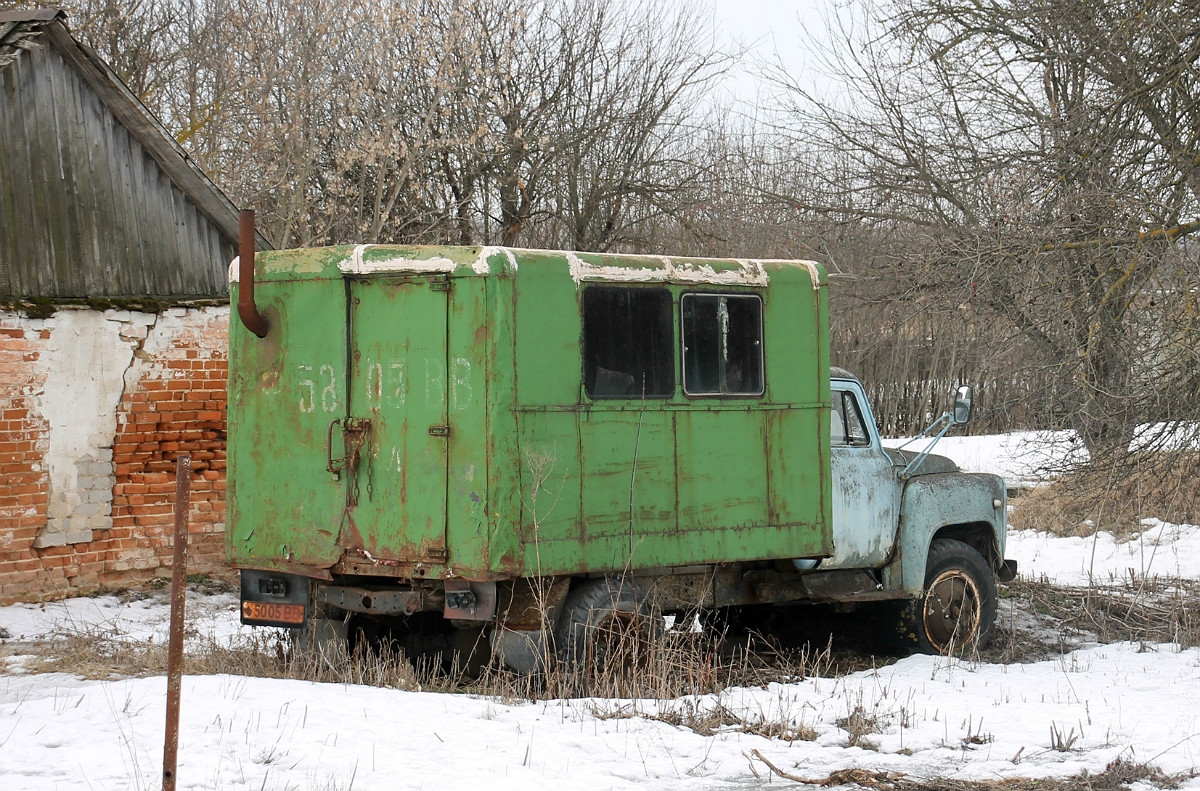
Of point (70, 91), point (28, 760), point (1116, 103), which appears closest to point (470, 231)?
point (70, 91)

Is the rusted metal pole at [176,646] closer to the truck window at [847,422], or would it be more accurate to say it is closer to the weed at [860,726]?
the weed at [860,726]

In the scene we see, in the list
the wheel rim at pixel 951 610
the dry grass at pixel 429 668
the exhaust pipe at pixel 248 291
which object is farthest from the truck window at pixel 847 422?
the exhaust pipe at pixel 248 291

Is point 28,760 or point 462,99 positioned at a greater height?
point 462,99

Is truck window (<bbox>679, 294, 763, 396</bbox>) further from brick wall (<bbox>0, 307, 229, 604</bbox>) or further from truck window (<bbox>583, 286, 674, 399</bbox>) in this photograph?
brick wall (<bbox>0, 307, 229, 604</bbox>)

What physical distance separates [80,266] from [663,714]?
7.16 meters

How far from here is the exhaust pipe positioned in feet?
22.3

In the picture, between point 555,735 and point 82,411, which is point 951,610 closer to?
point 555,735

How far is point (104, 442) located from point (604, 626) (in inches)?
227

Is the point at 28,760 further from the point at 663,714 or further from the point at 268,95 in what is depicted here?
the point at 268,95

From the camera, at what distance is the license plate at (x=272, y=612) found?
7.02 m

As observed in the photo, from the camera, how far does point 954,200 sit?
1574 cm

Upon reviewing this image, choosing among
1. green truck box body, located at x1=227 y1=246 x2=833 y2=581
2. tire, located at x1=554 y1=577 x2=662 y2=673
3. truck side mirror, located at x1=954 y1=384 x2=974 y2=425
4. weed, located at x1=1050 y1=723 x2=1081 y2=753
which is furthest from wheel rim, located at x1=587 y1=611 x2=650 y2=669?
truck side mirror, located at x1=954 y1=384 x2=974 y2=425

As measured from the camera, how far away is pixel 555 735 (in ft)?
17.8

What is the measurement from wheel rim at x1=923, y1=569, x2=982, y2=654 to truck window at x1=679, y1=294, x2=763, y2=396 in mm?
2287
